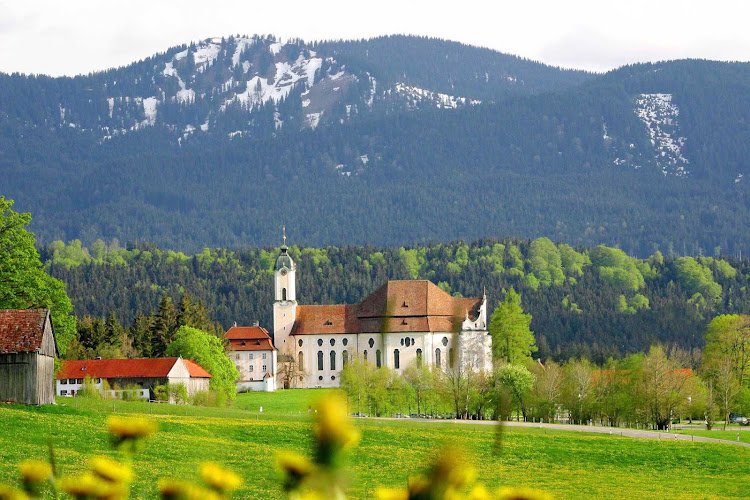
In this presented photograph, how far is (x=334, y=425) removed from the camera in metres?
2.42

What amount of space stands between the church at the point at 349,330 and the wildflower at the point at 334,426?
112 m

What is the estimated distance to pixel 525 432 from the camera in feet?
218

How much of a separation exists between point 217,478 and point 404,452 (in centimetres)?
5030

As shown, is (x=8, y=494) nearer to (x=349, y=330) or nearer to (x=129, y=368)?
(x=129, y=368)

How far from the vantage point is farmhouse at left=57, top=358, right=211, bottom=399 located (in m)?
88.1

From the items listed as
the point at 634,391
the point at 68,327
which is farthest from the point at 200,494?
the point at 634,391

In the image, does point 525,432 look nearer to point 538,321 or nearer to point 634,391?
point 634,391

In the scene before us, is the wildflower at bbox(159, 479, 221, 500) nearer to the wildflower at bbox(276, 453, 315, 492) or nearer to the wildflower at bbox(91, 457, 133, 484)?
the wildflower at bbox(91, 457, 133, 484)

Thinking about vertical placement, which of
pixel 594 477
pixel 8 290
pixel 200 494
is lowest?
pixel 594 477

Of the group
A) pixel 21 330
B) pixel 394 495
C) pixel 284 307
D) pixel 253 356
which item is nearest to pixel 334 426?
pixel 394 495

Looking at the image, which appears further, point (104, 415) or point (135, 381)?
point (135, 381)

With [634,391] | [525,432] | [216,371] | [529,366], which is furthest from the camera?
[529,366]

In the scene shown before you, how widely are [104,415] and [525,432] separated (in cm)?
2260

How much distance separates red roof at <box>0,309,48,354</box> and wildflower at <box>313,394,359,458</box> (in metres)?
49.6
